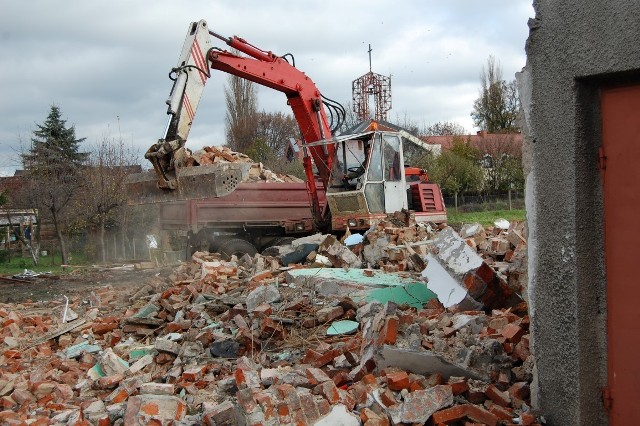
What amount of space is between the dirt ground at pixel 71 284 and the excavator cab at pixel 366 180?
3.66m

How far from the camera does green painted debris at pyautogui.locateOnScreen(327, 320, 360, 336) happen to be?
5.72 m

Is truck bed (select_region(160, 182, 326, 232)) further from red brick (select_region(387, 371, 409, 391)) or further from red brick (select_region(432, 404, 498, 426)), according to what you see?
red brick (select_region(432, 404, 498, 426))

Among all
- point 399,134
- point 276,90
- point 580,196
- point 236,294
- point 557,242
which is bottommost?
point 236,294


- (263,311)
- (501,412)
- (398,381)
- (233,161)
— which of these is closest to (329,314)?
(263,311)

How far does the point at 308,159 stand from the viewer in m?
12.8

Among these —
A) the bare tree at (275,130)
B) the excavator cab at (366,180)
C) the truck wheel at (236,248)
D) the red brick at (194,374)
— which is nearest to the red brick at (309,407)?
the red brick at (194,374)

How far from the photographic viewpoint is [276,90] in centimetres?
1215

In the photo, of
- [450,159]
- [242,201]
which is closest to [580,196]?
[242,201]

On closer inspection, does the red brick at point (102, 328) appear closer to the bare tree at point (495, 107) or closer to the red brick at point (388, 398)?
the red brick at point (388, 398)

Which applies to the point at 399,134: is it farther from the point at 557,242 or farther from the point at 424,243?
the point at 557,242

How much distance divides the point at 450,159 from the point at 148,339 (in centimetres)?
2437

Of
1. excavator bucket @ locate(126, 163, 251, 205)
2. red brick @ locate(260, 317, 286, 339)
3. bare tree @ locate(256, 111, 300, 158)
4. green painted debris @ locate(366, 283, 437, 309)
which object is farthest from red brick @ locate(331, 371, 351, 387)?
bare tree @ locate(256, 111, 300, 158)

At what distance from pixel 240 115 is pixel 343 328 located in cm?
3772

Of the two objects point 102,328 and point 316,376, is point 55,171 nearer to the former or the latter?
point 102,328
